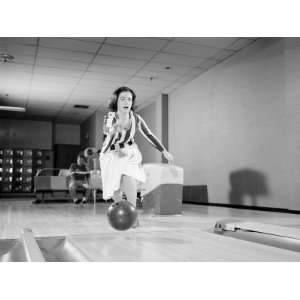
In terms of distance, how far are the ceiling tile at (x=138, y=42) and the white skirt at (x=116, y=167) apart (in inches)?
156

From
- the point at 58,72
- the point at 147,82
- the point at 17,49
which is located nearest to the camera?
the point at 17,49

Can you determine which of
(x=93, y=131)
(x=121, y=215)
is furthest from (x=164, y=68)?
(x=121, y=215)

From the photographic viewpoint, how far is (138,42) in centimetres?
695

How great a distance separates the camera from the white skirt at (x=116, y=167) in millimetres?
3268

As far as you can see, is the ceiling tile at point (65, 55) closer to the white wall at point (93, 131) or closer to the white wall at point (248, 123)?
the white wall at point (248, 123)

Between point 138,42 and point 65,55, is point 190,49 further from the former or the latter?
point 65,55

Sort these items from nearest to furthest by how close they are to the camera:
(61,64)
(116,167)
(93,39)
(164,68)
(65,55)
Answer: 1. (116,167)
2. (93,39)
3. (65,55)
4. (61,64)
5. (164,68)

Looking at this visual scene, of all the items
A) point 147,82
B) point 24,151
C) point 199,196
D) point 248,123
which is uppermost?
point 147,82

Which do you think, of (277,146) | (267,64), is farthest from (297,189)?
(267,64)

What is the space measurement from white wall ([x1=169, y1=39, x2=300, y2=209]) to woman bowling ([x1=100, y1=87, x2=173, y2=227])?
11.8 ft

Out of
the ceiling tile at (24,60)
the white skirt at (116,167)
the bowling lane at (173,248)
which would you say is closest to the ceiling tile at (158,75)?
the ceiling tile at (24,60)

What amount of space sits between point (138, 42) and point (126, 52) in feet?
1.86
